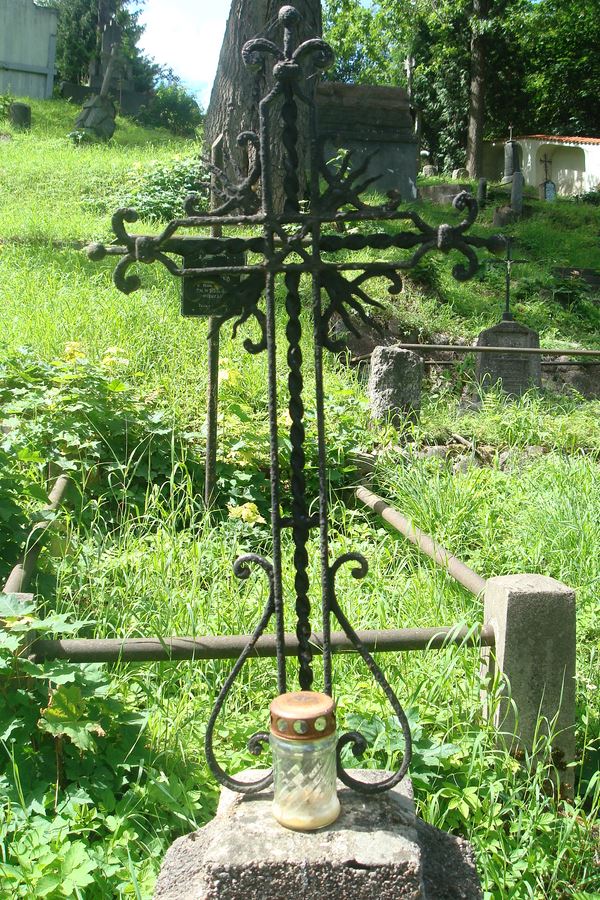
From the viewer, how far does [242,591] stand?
3.70 metres

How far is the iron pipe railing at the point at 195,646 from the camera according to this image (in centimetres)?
251

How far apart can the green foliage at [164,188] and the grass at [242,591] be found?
311 centimetres

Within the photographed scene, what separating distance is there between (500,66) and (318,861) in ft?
107

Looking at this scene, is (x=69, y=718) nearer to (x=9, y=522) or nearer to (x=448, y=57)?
(x=9, y=522)

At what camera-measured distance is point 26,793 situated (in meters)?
2.38

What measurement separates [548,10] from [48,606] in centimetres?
3123

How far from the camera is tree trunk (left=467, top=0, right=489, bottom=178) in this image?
2475cm

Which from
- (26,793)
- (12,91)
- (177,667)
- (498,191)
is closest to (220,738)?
(177,667)

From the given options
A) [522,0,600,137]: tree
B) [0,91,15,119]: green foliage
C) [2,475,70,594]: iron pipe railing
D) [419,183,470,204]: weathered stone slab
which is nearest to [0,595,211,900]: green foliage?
[2,475,70,594]: iron pipe railing

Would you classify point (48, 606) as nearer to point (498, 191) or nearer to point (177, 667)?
point (177, 667)

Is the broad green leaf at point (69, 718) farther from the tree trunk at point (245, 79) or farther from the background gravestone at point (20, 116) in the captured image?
the background gravestone at point (20, 116)

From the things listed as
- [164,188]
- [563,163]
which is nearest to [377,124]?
[164,188]

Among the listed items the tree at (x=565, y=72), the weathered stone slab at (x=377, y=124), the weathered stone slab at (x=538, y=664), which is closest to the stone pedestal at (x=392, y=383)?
the weathered stone slab at (x=538, y=664)

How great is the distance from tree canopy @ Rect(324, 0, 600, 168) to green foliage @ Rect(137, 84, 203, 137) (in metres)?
8.15
